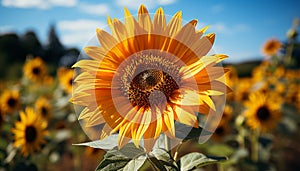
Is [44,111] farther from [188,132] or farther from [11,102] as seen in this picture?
[188,132]

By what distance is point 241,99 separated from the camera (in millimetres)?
3875

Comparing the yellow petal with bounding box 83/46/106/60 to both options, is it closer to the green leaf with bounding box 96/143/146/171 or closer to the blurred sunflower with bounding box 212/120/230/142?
the green leaf with bounding box 96/143/146/171

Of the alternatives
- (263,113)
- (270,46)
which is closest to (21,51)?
(270,46)

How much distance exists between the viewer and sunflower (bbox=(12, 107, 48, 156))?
88.4 inches

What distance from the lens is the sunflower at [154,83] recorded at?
34.5 inches

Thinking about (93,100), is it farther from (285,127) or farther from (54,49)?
(54,49)

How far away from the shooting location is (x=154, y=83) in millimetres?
1045

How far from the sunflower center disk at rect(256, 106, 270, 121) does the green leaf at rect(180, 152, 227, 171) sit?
5.91 feet

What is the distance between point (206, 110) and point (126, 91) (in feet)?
0.96

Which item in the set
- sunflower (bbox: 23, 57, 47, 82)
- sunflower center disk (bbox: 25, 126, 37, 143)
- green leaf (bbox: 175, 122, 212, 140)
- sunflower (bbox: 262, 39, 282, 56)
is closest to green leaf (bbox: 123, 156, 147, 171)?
green leaf (bbox: 175, 122, 212, 140)

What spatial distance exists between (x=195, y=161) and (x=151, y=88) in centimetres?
27

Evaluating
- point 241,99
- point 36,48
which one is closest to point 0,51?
point 36,48

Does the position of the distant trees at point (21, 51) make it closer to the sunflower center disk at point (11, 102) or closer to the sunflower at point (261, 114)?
the sunflower center disk at point (11, 102)

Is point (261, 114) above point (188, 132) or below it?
below
